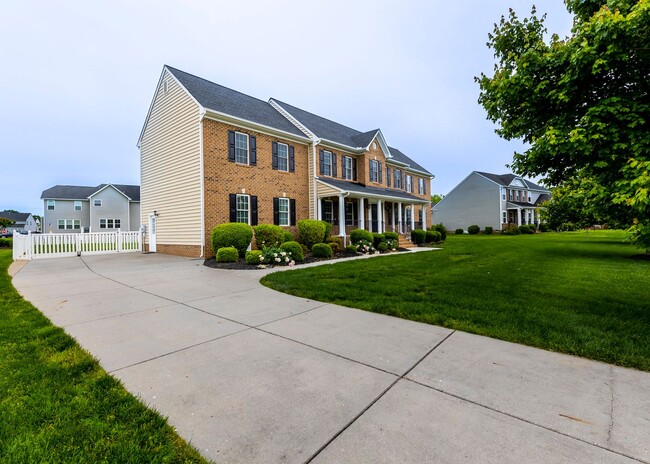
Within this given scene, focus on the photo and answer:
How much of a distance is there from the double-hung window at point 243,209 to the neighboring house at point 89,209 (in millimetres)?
30801

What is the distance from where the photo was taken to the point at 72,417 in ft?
6.91

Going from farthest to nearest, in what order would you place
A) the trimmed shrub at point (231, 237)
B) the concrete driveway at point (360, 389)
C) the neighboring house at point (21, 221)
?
the neighboring house at point (21, 221)
the trimmed shrub at point (231, 237)
the concrete driveway at point (360, 389)

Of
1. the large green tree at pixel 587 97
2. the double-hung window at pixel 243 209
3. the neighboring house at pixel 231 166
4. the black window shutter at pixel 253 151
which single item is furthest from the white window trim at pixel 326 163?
the large green tree at pixel 587 97

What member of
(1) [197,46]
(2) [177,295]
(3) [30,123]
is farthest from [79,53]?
(3) [30,123]

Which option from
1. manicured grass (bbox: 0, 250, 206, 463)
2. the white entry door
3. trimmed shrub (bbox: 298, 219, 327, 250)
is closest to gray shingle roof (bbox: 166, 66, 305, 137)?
trimmed shrub (bbox: 298, 219, 327, 250)

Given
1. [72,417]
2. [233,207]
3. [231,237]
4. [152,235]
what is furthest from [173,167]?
[72,417]

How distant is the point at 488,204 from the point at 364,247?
102 feet

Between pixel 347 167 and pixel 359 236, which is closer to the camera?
pixel 359 236

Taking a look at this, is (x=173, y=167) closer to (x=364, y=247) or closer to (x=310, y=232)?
(x=310, y=232)

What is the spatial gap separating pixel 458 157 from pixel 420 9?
29.8 m

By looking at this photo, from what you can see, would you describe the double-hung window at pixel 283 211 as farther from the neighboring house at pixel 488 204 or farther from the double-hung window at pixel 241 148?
the neighboring house at pixel 488 204

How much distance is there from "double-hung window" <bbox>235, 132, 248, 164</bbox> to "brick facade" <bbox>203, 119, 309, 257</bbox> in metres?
0.24

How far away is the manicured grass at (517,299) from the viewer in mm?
3717

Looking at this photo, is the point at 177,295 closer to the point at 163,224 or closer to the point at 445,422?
the point at 445,422
